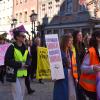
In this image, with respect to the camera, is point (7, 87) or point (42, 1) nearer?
point (7, 87)

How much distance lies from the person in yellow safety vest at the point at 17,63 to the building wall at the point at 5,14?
158ft

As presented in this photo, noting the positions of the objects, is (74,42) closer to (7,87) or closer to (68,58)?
(68,58)

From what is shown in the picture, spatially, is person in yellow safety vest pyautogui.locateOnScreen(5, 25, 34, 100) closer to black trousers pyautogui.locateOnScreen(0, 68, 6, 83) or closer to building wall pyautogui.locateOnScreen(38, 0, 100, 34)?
black trousers pyautogui.locateOnScreen(0, 68, 6, 83)

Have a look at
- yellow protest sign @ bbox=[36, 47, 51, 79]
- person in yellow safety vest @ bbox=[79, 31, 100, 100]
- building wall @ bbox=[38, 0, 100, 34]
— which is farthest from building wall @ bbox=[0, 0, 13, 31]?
person in yellow safety vest @ bbox=[79, 31, 100, 100]

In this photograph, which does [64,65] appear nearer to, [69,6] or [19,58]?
Answer: [19,58]

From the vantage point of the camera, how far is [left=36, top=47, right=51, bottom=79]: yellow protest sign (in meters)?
11.8

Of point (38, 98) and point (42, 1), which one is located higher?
point (42, 1)

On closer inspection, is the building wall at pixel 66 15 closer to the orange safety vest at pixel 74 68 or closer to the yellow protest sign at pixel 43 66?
the yellow protest sign at pixel 43 66

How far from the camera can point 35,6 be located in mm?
49750

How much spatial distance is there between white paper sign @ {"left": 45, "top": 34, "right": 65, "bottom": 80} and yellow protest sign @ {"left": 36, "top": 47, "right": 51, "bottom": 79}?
3.56 metres

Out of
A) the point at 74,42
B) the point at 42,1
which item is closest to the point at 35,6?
the point at 42,1

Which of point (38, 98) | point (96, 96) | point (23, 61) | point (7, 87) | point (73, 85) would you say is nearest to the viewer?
point (96, 96)

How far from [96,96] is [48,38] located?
1958mm

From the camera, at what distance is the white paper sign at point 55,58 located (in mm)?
7404
